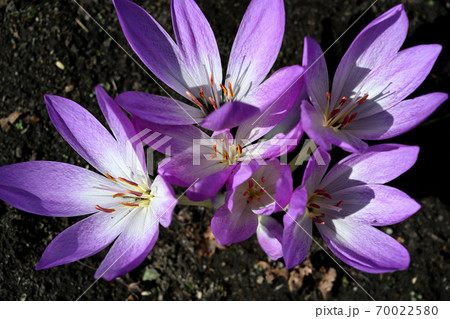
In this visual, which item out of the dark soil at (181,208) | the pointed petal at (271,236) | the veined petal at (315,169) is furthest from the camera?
the dark soil at (181,208)

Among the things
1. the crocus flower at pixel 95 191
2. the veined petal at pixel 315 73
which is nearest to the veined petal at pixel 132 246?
the crocus flower at pixel 95 191

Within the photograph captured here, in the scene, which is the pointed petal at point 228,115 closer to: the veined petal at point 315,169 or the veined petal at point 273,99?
the veined petal at point 273,99

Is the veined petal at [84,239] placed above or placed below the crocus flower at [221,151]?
below

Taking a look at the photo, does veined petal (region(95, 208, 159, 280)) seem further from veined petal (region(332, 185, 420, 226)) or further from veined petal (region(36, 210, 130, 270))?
veined petal (region(332, 185, 420, 226))

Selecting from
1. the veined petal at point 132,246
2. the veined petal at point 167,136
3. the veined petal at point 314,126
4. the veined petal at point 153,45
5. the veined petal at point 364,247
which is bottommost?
the veined petal at point 364,247

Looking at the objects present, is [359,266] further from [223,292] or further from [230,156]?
[223,292]

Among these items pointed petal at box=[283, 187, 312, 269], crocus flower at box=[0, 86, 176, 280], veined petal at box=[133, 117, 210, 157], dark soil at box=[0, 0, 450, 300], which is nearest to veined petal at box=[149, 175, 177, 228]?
crocus flower at box=[0, 86, 176, 280]
